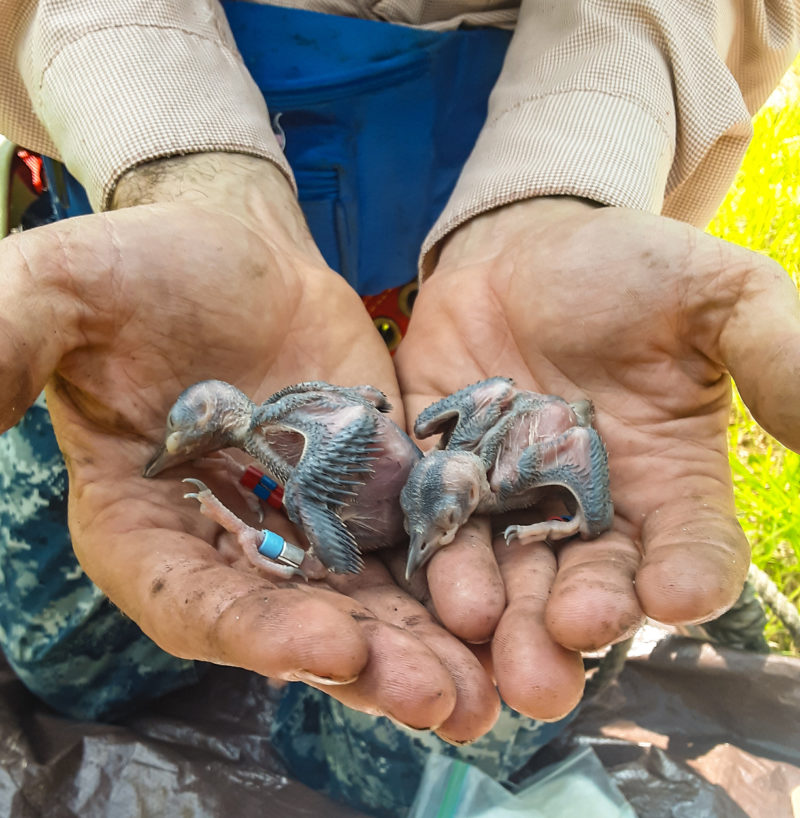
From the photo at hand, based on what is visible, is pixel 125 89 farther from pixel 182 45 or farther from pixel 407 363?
pixel 407 363

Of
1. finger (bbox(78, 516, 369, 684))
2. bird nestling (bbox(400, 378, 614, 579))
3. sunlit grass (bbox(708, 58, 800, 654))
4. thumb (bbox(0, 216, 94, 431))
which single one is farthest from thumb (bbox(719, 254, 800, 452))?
sunlit grass (bbox(708, 58, 800, 654))

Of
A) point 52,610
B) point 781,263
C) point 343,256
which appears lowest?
point 52,610

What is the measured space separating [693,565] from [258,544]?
2.18 feet

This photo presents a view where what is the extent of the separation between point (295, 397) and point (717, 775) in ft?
4.95

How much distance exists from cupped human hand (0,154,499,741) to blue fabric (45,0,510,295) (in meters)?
0.29

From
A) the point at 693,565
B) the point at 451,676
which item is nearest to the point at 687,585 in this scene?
the point at 693,565

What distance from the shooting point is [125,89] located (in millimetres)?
1741

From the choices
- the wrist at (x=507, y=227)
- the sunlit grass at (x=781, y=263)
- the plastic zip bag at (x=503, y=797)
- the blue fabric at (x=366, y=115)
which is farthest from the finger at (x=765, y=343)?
the sunlit grass at (x=781, y=263)

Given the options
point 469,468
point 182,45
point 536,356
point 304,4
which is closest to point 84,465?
point 469,468

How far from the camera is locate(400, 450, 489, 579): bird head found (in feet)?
4.27

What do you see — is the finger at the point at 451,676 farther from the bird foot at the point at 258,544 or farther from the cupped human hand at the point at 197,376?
the bird foot at the point at 258,544

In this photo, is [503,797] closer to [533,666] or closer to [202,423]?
[533,666]

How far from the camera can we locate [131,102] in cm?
173

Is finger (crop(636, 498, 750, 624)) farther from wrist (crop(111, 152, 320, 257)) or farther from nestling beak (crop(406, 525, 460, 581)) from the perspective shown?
wrist (crop(111, 152, 320, 257))
